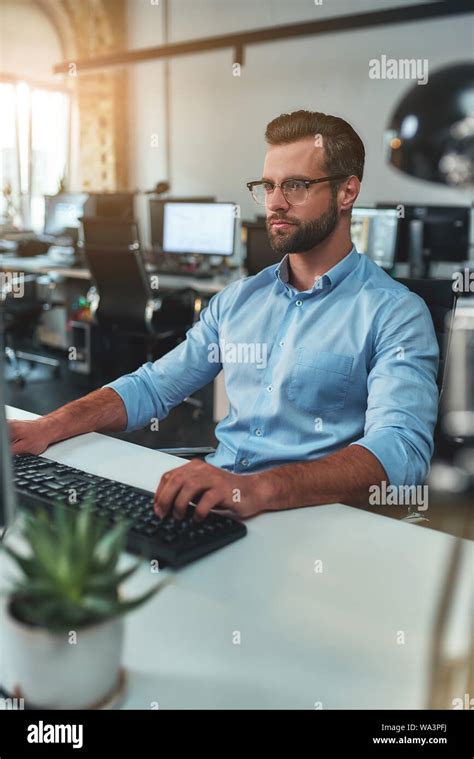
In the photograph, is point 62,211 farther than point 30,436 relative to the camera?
Yes

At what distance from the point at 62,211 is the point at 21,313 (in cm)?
119

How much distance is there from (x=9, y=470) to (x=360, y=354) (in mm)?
915

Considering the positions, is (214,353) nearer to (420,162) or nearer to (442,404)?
(442,404)

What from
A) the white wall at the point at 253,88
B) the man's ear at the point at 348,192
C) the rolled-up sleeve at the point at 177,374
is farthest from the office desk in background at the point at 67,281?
the man's ear at the point at 348,192

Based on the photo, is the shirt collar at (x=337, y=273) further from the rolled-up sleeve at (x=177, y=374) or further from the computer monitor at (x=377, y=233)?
the computer monitor at (x=377, y=233)

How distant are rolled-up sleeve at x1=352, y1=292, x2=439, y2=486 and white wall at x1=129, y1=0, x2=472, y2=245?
417cm

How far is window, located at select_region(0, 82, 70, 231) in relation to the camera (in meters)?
8.03

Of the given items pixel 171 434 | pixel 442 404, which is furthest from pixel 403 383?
pixel 171 434

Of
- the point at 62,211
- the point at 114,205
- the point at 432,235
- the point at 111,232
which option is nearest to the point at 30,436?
the point at 111,232

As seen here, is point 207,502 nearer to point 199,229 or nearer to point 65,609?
point 65,609

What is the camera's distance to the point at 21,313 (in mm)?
4723

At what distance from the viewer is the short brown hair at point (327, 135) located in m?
1.52
